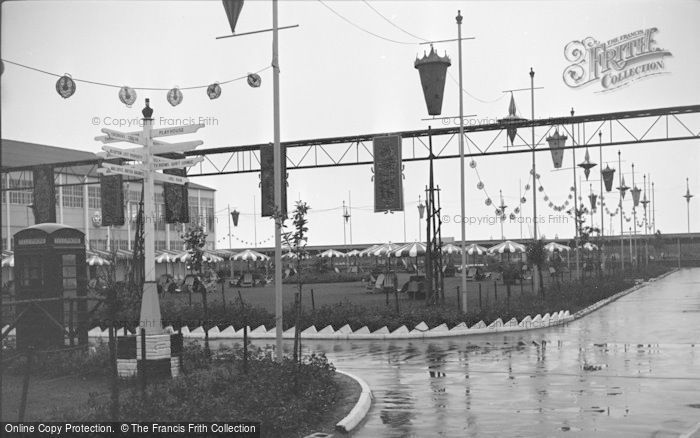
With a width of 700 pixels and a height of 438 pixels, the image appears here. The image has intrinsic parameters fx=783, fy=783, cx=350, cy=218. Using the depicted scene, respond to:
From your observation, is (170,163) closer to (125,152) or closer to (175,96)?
(125,152)

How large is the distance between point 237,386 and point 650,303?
2931 centimetres

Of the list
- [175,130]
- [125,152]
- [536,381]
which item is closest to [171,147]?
[175,130]

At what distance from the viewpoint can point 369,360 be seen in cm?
1897

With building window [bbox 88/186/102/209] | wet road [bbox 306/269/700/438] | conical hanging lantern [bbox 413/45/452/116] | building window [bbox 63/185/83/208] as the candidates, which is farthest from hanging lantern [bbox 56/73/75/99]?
building window [bbox 88/186/102/209]

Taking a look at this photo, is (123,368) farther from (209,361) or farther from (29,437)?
(29,437)

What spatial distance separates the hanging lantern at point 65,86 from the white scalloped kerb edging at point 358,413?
1054 centimetres

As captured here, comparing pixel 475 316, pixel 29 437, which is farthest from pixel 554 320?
pixel 29 437

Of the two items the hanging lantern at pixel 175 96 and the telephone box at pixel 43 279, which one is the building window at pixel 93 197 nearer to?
the hanging lantern at pixel 175 96

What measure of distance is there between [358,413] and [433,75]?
43.1ft

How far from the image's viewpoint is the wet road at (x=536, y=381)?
11.0 metres

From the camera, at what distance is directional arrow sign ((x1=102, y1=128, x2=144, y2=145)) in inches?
486

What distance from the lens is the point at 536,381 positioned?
1491cm

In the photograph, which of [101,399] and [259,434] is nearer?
[259,434]

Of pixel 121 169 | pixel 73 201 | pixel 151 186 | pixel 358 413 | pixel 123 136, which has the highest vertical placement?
pixel 73 201
